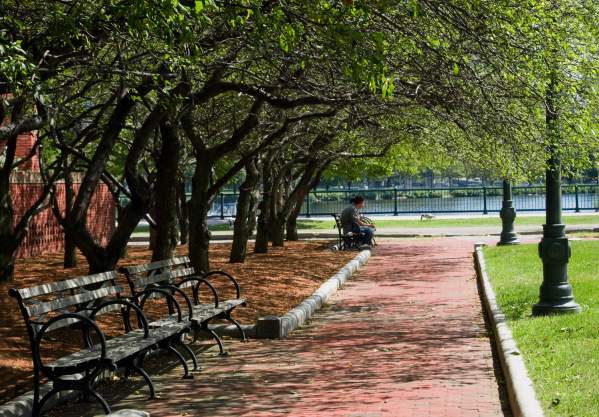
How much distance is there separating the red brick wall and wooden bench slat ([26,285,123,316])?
1418 cm

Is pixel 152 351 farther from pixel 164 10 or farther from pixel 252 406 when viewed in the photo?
pixel 164 10

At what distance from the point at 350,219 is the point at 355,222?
0.21m

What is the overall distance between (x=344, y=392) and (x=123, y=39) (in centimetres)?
478

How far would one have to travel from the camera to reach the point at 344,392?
8781mm

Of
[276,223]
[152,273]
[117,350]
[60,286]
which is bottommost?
[117,350]

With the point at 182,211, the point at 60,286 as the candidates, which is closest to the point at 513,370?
the point at 60,286

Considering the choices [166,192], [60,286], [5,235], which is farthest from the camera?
[5,235]

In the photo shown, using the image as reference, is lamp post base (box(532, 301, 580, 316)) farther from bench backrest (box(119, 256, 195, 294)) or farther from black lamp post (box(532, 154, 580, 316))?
bench backrest (box(119, 256, 195, 294))

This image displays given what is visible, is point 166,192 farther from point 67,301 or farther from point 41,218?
point 41,218

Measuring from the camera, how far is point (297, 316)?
513 inches

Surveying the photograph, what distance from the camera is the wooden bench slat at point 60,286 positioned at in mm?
8164

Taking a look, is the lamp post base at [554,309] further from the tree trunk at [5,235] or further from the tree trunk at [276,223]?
the tree trunk at [276,223]

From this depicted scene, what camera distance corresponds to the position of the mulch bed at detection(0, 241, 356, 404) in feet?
32.5

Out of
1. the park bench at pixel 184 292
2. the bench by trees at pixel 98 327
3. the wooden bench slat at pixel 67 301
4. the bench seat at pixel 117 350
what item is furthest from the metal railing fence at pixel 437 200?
the bench seat at pixel 117 350
